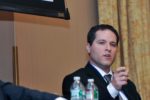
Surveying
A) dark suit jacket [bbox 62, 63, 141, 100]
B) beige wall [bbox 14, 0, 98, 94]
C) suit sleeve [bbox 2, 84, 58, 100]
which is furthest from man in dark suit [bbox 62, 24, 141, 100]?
suit sleeve [bbox 2, 84, 58, 100]

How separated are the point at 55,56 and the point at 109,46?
0.61 m

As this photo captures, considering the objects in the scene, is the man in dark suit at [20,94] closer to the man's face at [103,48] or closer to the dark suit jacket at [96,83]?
the dark suit jacket at [96,83]

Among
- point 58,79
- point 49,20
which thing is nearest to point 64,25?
point 49,20

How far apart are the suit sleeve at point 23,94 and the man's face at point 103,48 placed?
3.16ft

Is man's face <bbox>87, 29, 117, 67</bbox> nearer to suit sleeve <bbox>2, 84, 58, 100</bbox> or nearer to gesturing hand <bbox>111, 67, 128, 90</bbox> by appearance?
gesturing hand <bbox>111, 67, 128, 90</bbox>

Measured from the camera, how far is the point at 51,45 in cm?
321

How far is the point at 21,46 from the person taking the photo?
3.00m

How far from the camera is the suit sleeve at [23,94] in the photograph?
1806 mm

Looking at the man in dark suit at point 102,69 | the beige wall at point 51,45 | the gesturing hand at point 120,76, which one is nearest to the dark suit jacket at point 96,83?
the man in dark suit at point 102,69

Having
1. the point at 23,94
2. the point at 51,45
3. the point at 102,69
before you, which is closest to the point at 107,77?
the point at 102,69

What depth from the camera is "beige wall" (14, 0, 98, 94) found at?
3029 millimetres

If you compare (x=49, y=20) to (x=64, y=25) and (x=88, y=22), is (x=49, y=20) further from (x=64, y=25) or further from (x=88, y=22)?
(x=88, y=22)

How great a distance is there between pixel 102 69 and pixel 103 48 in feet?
0.46

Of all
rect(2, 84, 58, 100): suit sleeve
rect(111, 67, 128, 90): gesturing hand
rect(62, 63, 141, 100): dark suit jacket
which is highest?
rect(2, 84, 58, 100): suit sleeve
